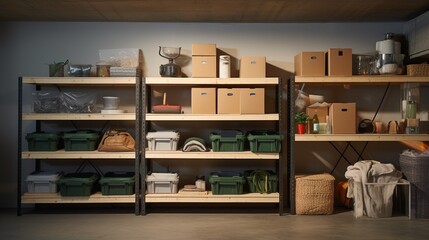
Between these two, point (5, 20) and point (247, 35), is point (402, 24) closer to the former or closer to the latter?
point (247, 35)

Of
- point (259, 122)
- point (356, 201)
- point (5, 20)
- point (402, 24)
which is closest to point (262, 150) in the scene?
point (259, 122)

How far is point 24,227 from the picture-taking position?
195 inches

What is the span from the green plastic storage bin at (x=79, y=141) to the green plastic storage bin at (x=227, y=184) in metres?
1.63

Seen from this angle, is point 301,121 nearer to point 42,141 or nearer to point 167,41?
point 167,41

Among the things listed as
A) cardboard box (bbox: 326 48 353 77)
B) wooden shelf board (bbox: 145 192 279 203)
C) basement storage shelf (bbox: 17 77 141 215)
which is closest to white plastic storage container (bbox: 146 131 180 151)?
basement storage shelf (bbox: 17 77 141 215)

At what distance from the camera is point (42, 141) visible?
5.59 m

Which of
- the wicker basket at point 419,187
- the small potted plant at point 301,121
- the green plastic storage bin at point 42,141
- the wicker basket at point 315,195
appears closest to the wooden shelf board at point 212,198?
the wicker basket at point 315,195

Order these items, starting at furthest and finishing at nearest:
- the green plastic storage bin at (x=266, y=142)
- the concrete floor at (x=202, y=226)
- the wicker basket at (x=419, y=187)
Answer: the green plastic storage bin at (x=266, y=142)
the wicker basket at (x=419, y=187)
the concrete floor at (x=202, y=226)

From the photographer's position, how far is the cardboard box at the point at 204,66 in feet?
18.3

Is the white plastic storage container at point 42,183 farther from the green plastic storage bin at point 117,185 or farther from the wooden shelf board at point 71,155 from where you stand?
the green plastic storage bin at point 117,185

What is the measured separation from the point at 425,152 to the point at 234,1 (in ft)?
10.0

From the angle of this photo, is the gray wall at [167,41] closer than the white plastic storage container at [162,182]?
No

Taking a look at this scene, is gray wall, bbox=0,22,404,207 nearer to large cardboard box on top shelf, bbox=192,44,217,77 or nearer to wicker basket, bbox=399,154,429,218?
large cardboard box on top shelf, bbox=192,44,217,77

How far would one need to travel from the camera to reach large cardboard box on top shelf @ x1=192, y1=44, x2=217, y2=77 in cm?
557
